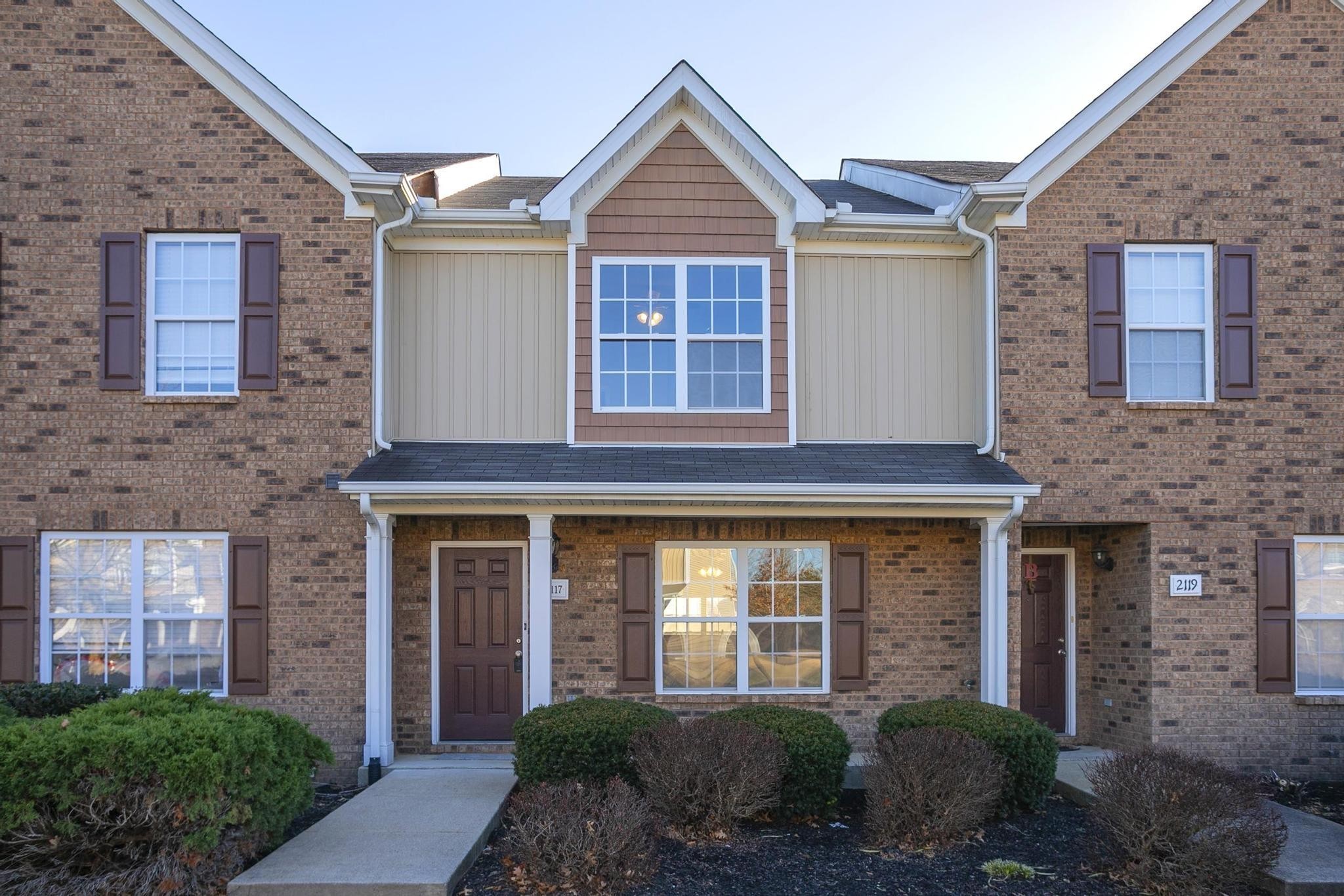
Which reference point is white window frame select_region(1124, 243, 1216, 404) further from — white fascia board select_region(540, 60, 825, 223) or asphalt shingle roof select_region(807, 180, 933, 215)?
white fascia board select_region(540, 60, 825, 223)

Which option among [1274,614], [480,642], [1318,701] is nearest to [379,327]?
[480,642]

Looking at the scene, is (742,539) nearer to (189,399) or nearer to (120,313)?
(189,399)

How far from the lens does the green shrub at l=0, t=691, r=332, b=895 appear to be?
5906mm

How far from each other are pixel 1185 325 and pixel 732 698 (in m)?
5.59

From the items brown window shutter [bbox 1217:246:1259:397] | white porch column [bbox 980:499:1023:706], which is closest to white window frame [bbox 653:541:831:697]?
white porch column [bbox 980:499:1023:706]

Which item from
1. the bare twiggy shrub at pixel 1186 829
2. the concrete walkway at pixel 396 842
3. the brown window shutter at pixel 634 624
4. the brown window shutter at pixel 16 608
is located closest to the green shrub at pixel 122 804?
the concrete walkway at pixel 396 842

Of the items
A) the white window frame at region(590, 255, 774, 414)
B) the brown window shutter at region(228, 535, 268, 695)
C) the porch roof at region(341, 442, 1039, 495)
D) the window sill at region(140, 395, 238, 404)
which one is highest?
the white window frame at region(590, 255, 774, 414)

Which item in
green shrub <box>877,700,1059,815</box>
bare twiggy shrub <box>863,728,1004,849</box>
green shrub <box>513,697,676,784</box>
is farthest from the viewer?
green shrub <box>877,700,1059,815</box>

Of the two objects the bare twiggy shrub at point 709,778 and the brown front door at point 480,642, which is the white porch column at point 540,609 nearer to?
the brown front door at point 480,642

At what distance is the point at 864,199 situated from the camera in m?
12.0

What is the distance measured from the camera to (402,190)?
9469 mm

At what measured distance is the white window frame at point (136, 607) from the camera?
9406mm

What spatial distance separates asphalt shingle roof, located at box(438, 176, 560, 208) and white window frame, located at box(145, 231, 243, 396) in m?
2.37

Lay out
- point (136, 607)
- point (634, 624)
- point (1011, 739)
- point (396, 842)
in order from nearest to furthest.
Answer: point (396, 842) < point (1011, 739) < point (136, 607) < point (634, 624)
